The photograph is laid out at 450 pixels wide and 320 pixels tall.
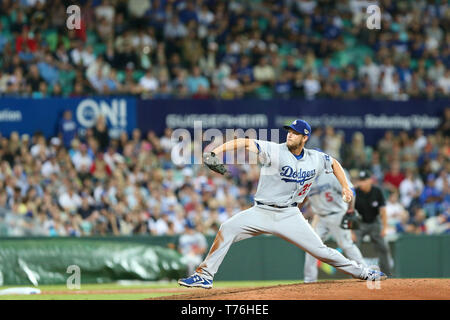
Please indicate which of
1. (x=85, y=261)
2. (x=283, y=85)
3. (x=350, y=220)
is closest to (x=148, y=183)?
(x=85, y=261)

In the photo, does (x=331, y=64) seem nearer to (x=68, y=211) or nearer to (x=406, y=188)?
(x=406, y=188)

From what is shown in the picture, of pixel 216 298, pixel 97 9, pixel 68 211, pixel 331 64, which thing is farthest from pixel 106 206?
pixel 216 298

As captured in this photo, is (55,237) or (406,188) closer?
(55,237)

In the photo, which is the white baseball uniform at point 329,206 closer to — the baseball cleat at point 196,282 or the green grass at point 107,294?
the green grass at point 107,294

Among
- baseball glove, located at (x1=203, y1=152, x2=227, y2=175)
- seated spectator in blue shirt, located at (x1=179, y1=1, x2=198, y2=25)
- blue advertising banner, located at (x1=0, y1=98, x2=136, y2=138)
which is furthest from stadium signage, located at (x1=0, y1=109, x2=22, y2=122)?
baseball glove, located at (x1=203, y1=152, x2=227, y2=175)

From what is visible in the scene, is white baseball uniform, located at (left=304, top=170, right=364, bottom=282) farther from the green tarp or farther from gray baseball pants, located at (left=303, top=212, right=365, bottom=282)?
the green tarp

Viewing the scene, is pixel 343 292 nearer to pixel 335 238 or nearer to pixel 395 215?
pixel 335 238

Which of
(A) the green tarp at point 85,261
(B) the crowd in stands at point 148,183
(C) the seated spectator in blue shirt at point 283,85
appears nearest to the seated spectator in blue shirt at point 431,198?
(B) the crowd in stands at point 148,183
